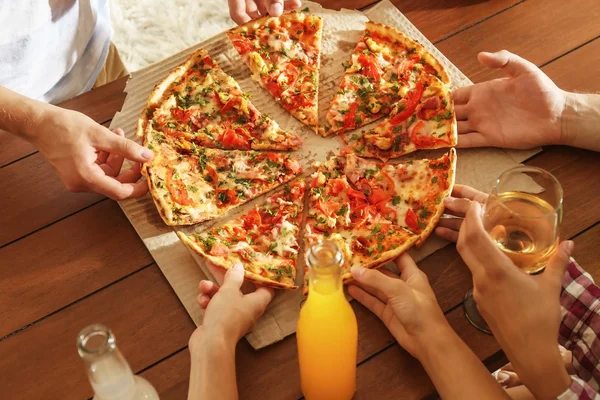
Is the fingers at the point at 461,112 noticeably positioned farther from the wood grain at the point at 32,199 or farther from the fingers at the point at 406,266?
the wood grain at the point at 32,199

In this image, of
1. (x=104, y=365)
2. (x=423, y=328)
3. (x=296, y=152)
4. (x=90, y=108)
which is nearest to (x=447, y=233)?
(x=423, y=328)

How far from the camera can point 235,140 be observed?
2.57 metres

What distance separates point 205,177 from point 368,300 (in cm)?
79

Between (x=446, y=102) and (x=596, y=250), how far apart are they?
74 cm

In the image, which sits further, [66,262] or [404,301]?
[66,262]

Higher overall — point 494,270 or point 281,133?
point 494,270

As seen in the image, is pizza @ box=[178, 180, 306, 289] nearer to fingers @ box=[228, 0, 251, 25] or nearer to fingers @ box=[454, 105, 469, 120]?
fingers @ box=[454, 105, 469, 120]

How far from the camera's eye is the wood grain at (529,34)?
8.78 ft

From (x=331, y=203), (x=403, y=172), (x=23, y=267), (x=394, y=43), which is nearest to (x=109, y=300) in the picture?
(x=23, y=267)

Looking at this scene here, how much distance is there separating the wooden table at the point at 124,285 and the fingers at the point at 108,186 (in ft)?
0.32

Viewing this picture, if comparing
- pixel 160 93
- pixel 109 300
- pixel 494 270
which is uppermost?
pixel 494 270

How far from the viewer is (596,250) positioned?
6.95 ft

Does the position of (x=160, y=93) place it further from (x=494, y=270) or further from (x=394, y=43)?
(x=494, y=270)

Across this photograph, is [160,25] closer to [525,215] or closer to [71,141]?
[71,141]
